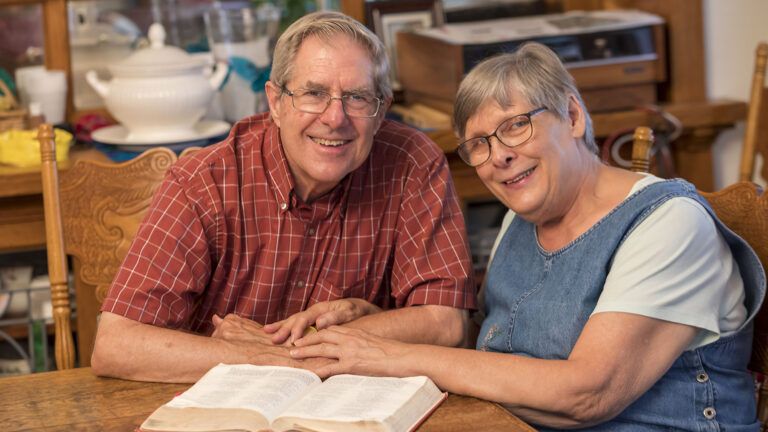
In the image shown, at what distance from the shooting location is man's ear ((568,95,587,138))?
71.7 inches

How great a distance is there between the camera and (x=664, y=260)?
161 centimetres

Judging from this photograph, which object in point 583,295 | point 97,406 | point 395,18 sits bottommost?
point 97,406

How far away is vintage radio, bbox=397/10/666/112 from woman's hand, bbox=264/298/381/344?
1061 millimetres

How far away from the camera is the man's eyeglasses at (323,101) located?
6.15ft

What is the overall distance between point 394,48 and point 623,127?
730mm

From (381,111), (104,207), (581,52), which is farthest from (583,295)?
(581,52)

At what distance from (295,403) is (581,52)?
1.71m

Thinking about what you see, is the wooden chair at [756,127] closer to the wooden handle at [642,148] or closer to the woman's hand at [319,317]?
the wooden handle at [642,148]

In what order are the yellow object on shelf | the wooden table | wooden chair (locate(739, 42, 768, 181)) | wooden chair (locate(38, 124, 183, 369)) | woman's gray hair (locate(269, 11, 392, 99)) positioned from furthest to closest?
wooden chair (locate(739, 42, 768, 181))
the yellow object on shelf
wooden chair (locate(38, 124, 183, 369))
woman's gray hair (locate(269, 11, 392, 99))
the wooden table

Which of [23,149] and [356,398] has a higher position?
[23,149]

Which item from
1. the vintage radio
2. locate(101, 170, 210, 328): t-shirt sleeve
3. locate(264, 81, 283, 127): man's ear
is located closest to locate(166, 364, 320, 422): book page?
locate(101, 170, 210, 328): t-shirt sleeve

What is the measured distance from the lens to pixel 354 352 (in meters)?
1.70

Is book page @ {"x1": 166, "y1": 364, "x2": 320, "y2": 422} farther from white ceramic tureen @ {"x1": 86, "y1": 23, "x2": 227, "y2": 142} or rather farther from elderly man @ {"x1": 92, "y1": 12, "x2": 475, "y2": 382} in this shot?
white ceramic tureen @ {"x1": 86, "y1": 23, "x2": 227, "y2": 142}

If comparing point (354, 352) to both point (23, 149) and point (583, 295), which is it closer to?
point (583, 295)
